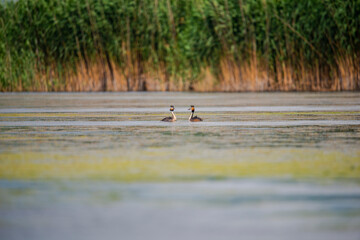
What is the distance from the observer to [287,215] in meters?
4.54

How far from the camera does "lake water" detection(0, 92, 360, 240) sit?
4.27m

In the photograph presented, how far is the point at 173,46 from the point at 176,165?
18.5 metres

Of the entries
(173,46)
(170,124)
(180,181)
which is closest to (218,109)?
(170,124)

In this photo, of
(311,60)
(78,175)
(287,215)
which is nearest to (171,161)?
(78,175)

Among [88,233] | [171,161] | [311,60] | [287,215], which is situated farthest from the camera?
[311,60]

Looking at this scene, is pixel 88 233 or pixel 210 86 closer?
pixel 88 233

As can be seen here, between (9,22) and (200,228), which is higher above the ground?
(9,22)

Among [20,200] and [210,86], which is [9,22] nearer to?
[210,86]

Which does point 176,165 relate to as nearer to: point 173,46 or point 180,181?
point 180,181

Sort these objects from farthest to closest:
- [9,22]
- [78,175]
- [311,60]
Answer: [9,22], [311,60], [78,175]

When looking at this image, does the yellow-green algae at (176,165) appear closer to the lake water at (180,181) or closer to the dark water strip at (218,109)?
the lake water at (180,181)

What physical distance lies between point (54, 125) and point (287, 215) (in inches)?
304

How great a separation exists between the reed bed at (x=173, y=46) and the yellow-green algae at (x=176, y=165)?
52.3 feet

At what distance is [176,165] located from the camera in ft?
22.3
